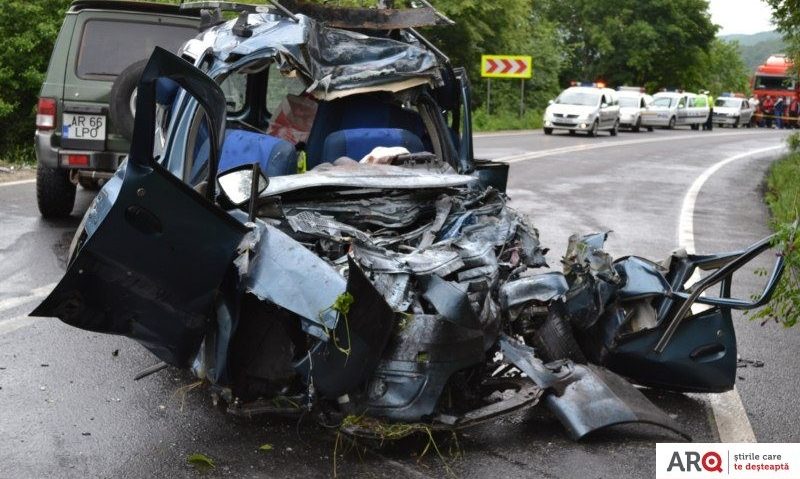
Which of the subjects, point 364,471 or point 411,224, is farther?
point 411,224

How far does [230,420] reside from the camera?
4.94 m

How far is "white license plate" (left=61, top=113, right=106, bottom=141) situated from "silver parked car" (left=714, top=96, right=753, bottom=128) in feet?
158

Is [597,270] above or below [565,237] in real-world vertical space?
above

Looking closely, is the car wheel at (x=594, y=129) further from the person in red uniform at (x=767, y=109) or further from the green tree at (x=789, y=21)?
the person in red uniform at (x=767, y=109)

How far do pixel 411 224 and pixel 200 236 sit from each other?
1571mm

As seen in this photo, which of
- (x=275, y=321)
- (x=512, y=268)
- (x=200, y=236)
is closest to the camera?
(x=200, y=236)

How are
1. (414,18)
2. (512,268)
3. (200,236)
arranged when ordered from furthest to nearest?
(414,18) → (512,268) → (200,236)

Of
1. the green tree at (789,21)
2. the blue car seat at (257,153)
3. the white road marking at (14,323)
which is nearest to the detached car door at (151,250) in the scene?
the blue car seat at (257,153)

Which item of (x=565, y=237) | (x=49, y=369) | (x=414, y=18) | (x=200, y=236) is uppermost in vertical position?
(x=414, y=18)

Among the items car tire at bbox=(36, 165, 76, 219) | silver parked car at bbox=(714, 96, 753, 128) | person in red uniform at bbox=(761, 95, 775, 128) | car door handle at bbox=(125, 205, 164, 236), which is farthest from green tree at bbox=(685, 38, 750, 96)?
car door handle at bbox=(125, 205, 164, 236)

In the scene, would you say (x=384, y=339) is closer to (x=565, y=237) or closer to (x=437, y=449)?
(x=437, y=449)

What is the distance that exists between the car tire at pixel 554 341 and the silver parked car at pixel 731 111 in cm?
5107

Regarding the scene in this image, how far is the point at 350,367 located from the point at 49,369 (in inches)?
84.3

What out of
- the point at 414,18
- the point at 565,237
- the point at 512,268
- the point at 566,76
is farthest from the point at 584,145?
the point at 566,76
